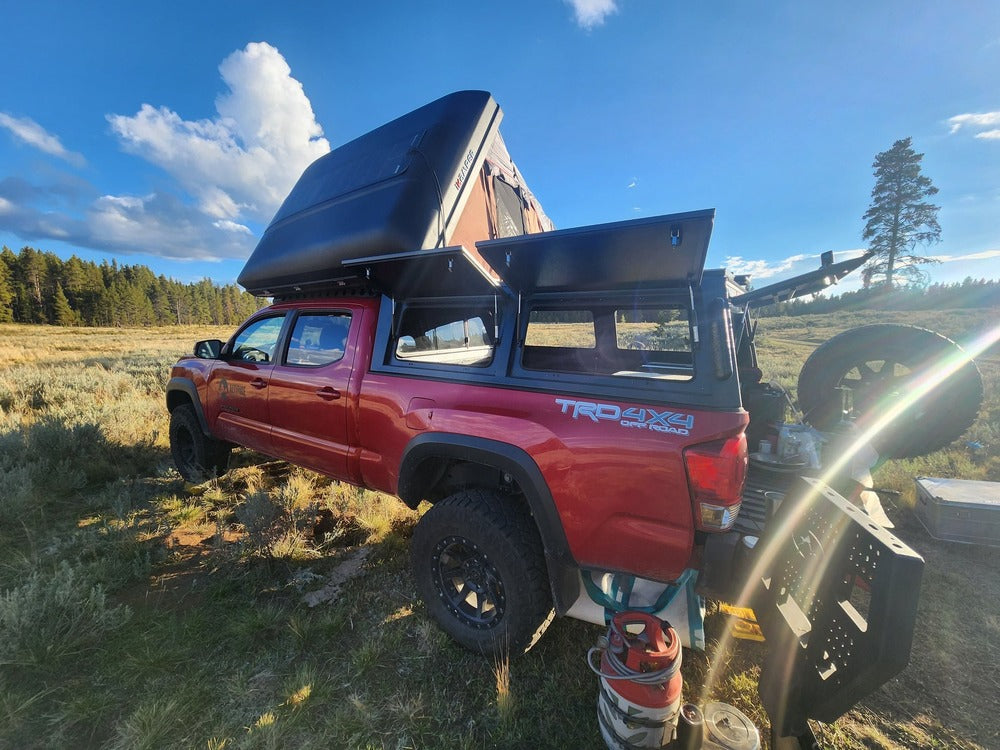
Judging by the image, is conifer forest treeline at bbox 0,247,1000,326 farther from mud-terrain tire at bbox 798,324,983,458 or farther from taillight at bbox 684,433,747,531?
taillight at bbox 684,433,747,531

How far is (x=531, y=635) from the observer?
212 centimetres

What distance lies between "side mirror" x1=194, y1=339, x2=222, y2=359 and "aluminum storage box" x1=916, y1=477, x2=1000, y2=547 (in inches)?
262

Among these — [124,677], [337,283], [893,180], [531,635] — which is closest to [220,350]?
[337,283]

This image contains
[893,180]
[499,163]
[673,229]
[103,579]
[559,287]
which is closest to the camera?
[673,229]

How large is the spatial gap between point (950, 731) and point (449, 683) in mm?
2428

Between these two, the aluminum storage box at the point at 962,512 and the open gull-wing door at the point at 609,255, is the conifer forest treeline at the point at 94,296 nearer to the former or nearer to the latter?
the aluminum storage box at the point at 962,512

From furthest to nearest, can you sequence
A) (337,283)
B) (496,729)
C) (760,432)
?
(760,432), (337,283), (496,729)

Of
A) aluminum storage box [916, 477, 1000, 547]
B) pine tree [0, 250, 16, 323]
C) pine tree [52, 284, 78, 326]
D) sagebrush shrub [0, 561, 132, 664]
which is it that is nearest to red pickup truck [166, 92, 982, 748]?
aluminum storage box [916, 477, 1000, 547]

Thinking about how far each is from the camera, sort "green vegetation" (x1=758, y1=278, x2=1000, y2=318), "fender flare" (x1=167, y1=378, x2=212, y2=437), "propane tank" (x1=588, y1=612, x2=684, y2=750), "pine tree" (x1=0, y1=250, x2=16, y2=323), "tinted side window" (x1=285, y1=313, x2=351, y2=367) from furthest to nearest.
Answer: "pine tree" (x1=0, y1=250, x2=16, y2=323) → "green vegetation" (x1=758, y1=278, x2=1000, y2=318) → "fender flare" (x1=167, y1=378, x2=212, y2=437) → "tinted side window" (x1=285, y1=313, x2=351, y2=367) → "propane tank" (x1=588, y1=612, x2=684, y2=750)

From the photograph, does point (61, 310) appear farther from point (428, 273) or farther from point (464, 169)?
point (428, 273)

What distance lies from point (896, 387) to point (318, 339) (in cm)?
533

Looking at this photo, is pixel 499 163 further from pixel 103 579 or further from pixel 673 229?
pixel 103 579

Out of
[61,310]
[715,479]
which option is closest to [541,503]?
[715,479]

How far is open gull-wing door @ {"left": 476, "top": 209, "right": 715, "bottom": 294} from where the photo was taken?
1662 mm
